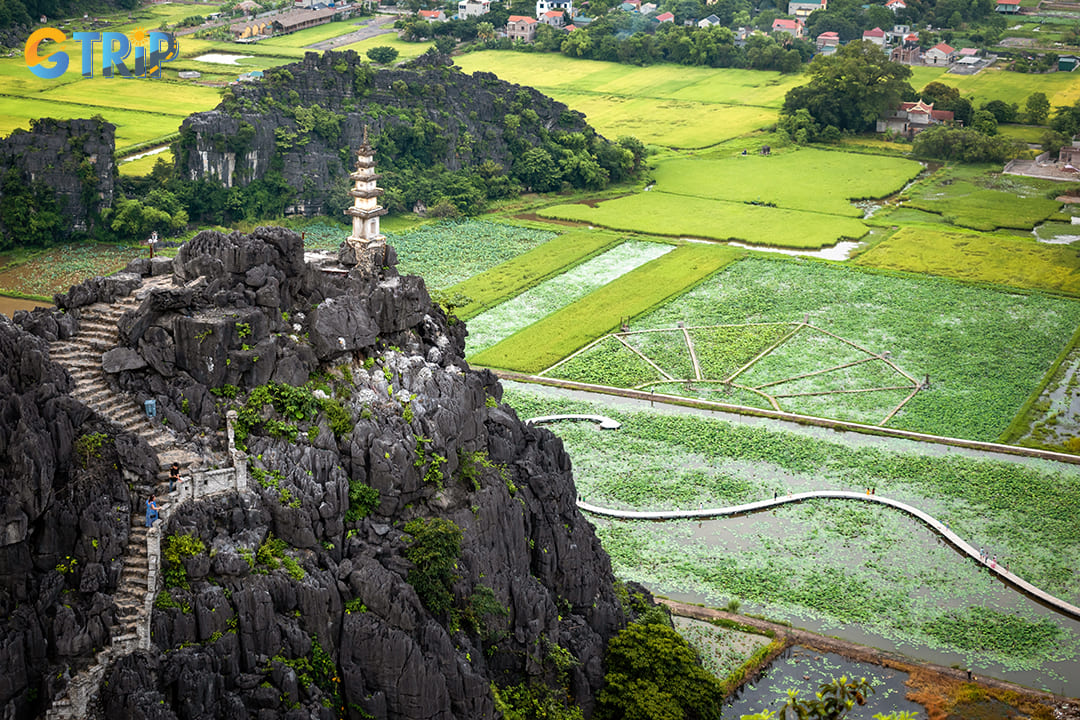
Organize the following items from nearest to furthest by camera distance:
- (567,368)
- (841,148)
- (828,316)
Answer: (567,368)
(828,316)
(841,148)

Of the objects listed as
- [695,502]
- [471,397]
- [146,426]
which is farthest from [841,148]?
[146,426]

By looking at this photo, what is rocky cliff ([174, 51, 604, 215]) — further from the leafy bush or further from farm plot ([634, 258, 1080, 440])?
the leafy bush

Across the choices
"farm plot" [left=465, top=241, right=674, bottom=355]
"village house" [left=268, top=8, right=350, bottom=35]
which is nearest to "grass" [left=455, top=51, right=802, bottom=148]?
"village house" [left=268, top=8, right=350, bottom=35]

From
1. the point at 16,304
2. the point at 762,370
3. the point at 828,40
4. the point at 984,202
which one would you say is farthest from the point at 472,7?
the point at 762,370

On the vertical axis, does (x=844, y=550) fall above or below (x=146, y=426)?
below

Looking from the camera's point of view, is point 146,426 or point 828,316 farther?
point 828,316

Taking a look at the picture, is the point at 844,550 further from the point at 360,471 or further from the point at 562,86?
the point at 562,86

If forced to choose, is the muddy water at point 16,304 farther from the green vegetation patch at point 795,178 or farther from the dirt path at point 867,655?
the green vegetation patch at point 795,178
